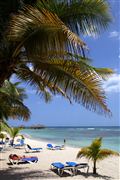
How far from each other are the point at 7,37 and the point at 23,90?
12.4 meters

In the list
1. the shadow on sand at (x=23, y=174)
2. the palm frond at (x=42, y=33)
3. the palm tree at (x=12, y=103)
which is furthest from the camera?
the palm tree at (x=12, y=103)

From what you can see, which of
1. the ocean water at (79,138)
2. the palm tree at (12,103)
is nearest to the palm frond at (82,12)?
the palm tree at (12,103)

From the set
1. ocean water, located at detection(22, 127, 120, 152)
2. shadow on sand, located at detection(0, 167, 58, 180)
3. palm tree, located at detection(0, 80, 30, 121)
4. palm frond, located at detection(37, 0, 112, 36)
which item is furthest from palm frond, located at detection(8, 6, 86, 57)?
ocean water, located at detection(22, 127, 120, 152)

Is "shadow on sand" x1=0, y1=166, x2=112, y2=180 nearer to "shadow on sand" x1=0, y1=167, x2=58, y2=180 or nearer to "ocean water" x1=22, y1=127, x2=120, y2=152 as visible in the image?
"shadow on sand" x1=0, y1=167, x2=58, y2=180

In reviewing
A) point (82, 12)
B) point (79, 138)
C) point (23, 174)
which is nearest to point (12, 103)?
point (23, 174)

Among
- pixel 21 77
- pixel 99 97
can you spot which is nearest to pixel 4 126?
pixel 21 77

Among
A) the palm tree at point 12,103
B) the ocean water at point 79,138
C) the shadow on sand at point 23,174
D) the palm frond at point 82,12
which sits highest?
the palm frond at point 82,12

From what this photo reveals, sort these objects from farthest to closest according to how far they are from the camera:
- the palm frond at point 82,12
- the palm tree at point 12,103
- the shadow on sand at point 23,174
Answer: the palm tree at point 12,103
the shadow on sand at point 23,174
the palm frond at point 82,12

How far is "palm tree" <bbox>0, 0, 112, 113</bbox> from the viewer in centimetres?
597

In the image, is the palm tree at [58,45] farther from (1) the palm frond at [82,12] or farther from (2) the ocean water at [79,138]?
(2) the ocean water at [79,138]

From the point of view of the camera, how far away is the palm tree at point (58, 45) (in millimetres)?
5973

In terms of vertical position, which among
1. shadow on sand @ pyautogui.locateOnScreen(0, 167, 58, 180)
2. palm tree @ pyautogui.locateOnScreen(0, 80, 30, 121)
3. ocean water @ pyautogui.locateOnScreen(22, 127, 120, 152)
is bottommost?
shadow on sand @ pyautogui.locateOnScreen(0, 167, 58, 180)

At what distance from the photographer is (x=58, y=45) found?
6.10m

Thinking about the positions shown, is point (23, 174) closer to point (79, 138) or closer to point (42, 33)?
point (42, 33)
